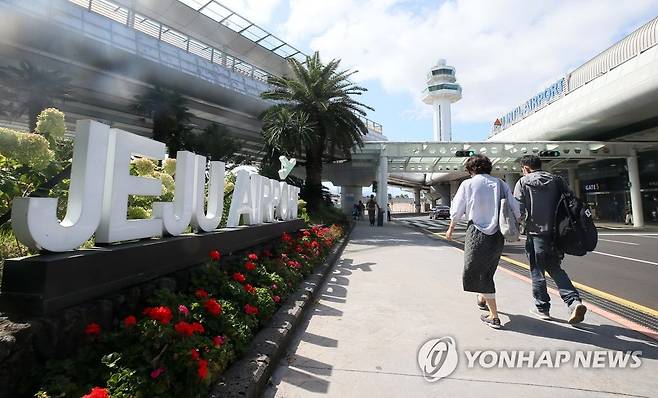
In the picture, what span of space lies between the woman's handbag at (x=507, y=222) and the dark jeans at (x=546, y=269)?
427mm

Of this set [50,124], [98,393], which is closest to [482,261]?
[98,393]

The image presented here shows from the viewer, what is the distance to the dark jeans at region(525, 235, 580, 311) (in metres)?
3.57

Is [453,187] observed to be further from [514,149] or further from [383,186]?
[383,186]

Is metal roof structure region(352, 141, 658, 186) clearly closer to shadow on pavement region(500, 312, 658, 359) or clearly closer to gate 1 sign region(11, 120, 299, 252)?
shadow on pavement region(500, 312, 658, 359)

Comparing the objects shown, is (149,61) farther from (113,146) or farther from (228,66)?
(113,146)

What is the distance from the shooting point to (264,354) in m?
2.59

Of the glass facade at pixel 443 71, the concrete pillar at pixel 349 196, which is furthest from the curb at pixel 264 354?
the glass facade at pixel 443 71

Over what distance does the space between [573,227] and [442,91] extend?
242ft

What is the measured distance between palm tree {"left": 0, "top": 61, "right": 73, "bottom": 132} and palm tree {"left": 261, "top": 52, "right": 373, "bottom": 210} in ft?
31.4

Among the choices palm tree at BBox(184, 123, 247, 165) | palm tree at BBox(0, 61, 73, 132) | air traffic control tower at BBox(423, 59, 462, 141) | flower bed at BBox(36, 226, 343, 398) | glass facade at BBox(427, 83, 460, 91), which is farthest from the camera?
glass facade at BBox(427, 83, 460, 91)

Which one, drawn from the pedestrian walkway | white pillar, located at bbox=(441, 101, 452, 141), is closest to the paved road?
the pedestrian walkway

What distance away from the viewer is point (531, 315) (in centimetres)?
391

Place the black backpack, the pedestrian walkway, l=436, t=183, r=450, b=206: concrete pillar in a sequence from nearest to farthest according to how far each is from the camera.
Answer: the pedestrian walkway
the black backpack
l=436, t=183, r=450, b=206: concrete pillar

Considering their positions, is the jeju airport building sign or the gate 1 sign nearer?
the gate 1 sign
